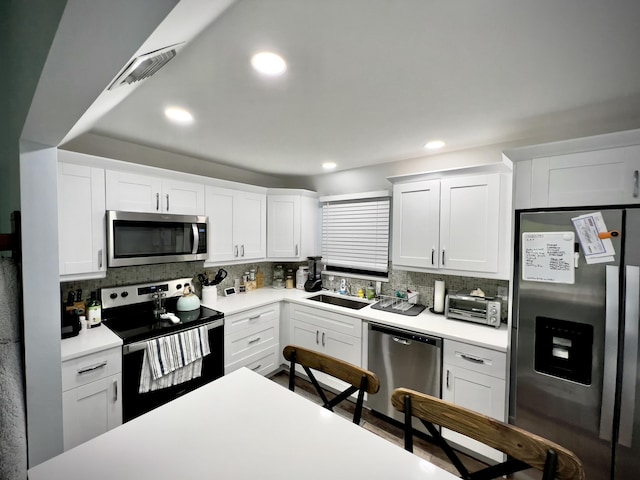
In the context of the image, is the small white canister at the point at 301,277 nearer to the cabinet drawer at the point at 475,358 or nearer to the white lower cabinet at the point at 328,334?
the white lower cabinet at the point at 328,334

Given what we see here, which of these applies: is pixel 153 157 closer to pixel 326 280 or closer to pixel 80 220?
pixel 80 220

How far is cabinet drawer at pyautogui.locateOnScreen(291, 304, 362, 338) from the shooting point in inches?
99.8

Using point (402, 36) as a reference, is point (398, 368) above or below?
below

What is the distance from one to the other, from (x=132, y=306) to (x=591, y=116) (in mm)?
3703

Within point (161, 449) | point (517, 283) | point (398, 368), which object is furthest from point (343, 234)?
point (161, 449)

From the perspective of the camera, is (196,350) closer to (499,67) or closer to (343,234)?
(343,234)

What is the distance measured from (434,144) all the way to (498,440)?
82.1 inches

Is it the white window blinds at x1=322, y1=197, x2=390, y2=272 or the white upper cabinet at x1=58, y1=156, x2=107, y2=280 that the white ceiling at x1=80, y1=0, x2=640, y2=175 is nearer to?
the white upper cabinet at x1=58, y1=156, x2=107, y2=280

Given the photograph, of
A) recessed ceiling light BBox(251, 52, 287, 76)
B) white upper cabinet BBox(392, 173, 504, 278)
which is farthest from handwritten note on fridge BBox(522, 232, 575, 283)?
recessed ceiling light BBox(251, 52, 287, 76)

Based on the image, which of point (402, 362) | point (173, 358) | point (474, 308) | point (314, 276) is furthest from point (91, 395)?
point (474, 308)

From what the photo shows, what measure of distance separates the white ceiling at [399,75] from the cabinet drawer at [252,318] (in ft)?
5.32

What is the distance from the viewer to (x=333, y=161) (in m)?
2.91

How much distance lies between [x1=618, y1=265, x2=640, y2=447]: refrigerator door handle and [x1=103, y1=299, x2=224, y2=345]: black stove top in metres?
2.70

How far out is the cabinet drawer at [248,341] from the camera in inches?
102
